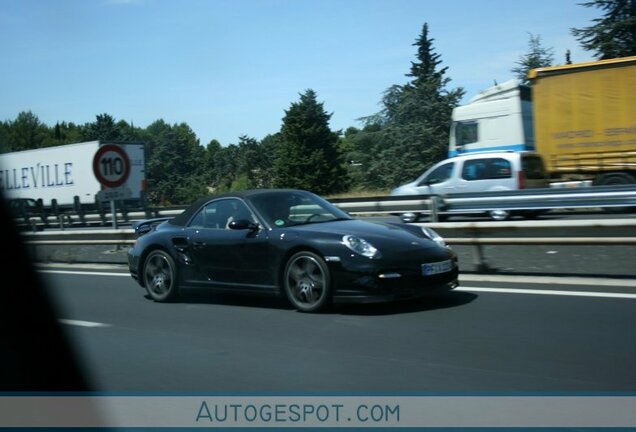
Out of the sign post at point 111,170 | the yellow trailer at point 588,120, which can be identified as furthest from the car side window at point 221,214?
the yellow trailer at point 588,120

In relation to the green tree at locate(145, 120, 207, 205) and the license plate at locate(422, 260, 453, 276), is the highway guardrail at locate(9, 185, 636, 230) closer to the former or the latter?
Answer: the license plate at locate(422, 260, 453, 276)

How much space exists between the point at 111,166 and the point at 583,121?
42.5 ft

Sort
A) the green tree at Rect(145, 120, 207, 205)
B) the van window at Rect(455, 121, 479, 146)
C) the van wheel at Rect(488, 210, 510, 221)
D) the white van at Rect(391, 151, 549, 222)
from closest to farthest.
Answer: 1. the van wheel at Rect(488, 210, 510, 221)
2. the white van at Rect(391, 151, 549, 222)
3. the van window at Rect(455, 121, 479, 146)
4. the green tree at Rect(145, 120, 207, 205)

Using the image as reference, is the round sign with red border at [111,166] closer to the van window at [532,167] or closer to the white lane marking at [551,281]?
the white lane marking at [551,281]

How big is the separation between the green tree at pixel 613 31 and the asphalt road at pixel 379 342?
3448cm

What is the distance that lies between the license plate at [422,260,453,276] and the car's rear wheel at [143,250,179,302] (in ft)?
10.3

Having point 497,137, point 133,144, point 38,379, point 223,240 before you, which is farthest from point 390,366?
point 133,144

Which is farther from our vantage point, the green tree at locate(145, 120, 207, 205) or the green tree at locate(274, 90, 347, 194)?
the green tree at locate(274, 90, 347, 194)

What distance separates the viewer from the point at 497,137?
22.1 meters

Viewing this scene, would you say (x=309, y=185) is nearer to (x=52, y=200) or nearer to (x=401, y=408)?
(x=52, y=200)

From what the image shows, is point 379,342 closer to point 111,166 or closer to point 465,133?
point 111,166

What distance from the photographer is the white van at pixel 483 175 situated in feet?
58.8

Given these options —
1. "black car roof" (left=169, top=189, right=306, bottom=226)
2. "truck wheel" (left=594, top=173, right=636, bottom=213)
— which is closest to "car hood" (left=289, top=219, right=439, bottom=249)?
"black car roof" (left=169, top=189, right=306, bottom=226)

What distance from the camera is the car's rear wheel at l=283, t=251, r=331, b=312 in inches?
279
